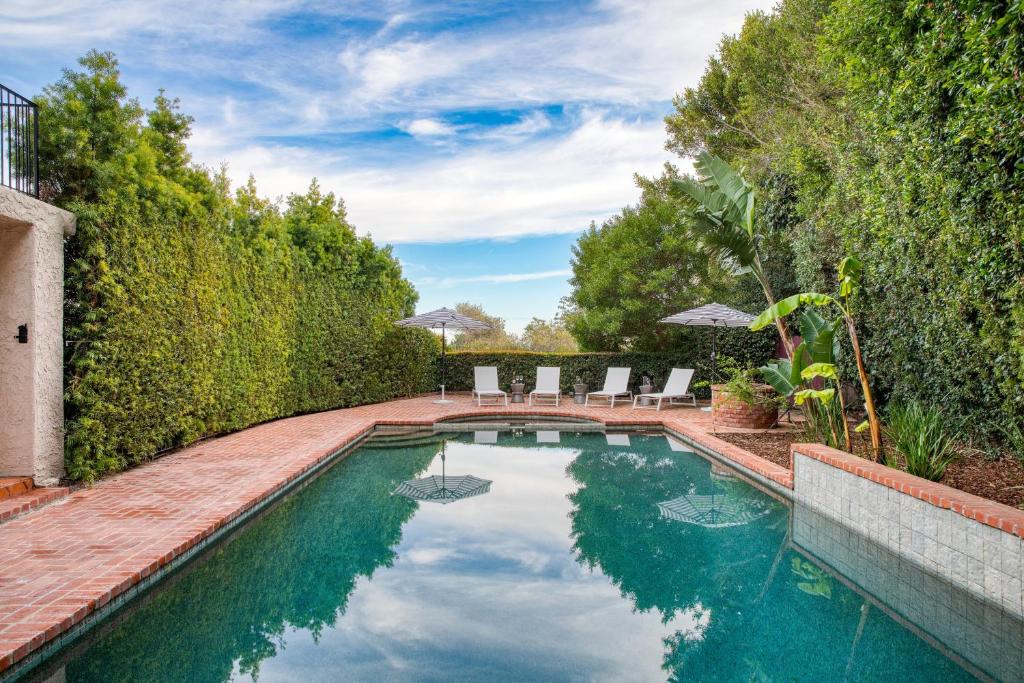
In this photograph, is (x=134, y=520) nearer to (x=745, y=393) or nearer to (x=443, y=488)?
(x=443, y=488)

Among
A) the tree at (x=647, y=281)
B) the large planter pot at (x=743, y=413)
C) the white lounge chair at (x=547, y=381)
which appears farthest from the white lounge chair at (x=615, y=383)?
the large planter pot at (x=743, y=413)

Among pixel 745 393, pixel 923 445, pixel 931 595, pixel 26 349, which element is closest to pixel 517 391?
pixel 745 393

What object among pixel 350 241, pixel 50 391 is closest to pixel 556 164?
pixel 350 241

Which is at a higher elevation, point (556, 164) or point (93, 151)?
point (556, 164)

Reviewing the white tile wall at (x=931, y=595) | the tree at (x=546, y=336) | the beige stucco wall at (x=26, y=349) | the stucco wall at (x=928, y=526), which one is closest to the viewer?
the white tile wall at (x=931, y=595)

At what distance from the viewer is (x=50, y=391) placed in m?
6.17

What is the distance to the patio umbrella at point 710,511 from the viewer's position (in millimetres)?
6323

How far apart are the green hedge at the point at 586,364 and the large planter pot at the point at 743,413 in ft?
17.0

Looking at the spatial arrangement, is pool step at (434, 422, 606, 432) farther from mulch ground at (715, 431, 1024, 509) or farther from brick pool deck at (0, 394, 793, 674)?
mulch ground at (715, 431, 1024, 509)

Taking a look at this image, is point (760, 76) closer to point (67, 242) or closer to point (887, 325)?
point (887, 325)

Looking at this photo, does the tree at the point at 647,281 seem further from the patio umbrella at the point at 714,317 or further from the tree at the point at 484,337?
the tree at the point at 484,337

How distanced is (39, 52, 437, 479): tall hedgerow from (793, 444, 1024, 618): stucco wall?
762 centimetres

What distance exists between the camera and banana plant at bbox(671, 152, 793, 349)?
922cm

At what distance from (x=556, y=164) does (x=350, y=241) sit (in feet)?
25.1
